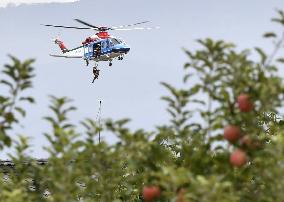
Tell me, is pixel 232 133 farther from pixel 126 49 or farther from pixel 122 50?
pixel 126 49

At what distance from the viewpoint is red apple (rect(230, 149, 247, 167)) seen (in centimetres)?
664

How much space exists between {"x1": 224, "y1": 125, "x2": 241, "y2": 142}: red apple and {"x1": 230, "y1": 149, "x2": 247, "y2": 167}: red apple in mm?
149

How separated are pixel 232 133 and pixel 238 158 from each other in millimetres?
303

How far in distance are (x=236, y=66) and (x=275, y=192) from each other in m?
1.45

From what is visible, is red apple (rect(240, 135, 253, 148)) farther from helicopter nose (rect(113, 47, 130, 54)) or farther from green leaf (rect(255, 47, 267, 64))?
helicopter nose (rect(113, 47, 130, 54))

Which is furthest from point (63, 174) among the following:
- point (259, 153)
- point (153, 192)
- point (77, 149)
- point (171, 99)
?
point (259, 153)

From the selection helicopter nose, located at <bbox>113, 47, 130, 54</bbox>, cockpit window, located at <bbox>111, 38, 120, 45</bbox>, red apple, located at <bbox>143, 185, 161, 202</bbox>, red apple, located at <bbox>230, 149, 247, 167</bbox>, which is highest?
cockpit window, located at <bbox>111, 38, 120, 45</bbox>

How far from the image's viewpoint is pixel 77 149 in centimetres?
745

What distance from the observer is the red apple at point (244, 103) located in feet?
22.3

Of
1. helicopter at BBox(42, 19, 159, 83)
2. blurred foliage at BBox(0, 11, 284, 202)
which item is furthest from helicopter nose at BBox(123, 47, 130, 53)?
blurred foliage at BBox(0, 11, 284, 202)

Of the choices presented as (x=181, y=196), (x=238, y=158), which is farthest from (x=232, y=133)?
(x=181, y=196)

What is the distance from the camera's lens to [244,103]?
22.3 ft

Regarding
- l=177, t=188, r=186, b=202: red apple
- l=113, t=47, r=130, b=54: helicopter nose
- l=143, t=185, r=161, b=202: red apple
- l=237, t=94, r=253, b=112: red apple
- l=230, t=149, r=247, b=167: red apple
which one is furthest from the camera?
l=113, t=47, r=130, b=54: helicopter nose

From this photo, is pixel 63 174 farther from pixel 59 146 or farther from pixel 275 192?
pixel 275 192
